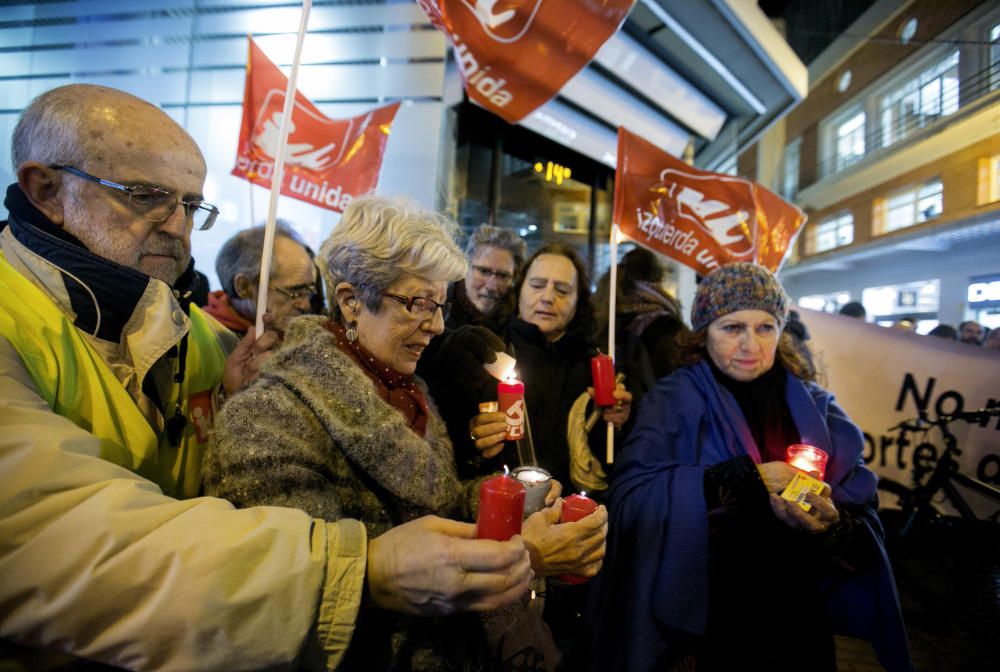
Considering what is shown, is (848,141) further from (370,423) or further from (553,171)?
(370,423)

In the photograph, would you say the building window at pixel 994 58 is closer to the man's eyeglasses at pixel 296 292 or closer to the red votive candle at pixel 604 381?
the red votive candle at pixel 604 381

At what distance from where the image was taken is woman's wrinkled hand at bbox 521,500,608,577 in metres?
1.22

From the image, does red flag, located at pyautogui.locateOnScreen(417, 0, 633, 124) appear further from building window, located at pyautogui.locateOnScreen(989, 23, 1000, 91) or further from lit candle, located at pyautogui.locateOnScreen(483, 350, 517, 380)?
building window, located at pyautogui.locateOnScreen(989, 23, 1000, 91)

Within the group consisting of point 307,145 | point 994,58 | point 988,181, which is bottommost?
point 988,181

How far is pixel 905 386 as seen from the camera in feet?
12.1

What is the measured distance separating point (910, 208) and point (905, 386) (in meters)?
1.98

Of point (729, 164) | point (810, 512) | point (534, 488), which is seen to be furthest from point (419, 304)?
point (729, 164)

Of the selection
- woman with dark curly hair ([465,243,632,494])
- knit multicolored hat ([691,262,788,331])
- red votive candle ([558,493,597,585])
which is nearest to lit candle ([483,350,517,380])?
woman with dark curly hair ([465,243,632,494])

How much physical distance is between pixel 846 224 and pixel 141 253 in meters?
12.2

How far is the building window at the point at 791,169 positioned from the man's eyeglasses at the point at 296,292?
15788 mm

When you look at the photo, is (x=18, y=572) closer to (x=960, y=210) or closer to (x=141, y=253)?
(x=141, y=253)

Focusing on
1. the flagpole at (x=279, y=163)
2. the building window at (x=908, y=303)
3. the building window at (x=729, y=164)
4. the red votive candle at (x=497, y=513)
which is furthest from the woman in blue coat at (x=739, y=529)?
the building window at (x=729, y=164)

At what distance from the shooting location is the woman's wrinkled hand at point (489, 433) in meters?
1.86

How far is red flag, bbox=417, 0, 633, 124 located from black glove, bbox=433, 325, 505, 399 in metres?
1.20
